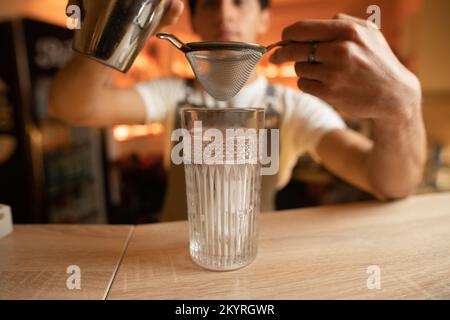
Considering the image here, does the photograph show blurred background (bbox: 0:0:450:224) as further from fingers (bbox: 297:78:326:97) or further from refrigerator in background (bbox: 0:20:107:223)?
fingers (bbox: 297:78:326:97)

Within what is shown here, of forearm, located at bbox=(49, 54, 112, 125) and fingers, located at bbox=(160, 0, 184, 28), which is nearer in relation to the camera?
fingers, located at bbox=(160, 0, 184, 28)

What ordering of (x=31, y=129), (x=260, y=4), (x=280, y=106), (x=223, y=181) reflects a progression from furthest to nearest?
1. (x=31, y=129)
2. (x=280, y=106)
3. (x=260, y=4)
4. (x=223, y=181)

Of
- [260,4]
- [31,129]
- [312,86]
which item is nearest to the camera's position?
[312,86]

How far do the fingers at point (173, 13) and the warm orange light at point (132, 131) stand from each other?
2.69 meters

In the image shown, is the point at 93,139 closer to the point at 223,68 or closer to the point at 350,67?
the point at 223,68

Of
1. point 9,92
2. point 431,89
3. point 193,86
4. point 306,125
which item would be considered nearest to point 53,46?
point 9,92

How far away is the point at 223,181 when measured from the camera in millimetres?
433

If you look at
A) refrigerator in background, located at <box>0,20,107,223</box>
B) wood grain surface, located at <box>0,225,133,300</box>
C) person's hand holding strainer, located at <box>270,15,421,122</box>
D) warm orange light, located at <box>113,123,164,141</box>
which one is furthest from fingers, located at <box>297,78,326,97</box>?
warm orange light, located at <box>113,123,164,141</box>

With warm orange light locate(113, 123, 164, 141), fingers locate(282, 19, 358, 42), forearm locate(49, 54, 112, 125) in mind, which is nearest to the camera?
fingers locate(282, 19, 358, 42)

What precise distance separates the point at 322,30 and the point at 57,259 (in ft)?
1.72

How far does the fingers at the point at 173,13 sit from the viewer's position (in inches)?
22.1

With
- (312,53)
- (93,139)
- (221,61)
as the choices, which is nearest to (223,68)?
(221,61)

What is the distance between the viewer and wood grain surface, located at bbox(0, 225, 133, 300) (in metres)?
0.39

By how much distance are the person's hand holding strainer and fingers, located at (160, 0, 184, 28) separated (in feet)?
0.61
